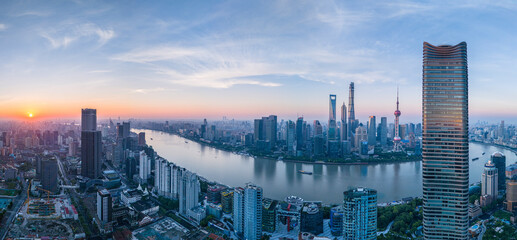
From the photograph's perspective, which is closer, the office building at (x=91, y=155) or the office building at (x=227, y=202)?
the office building at (x=227, y=202)

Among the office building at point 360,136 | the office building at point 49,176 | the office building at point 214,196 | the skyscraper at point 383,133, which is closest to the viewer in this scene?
the office building at point 214,196

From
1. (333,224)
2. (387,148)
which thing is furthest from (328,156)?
(333,224)

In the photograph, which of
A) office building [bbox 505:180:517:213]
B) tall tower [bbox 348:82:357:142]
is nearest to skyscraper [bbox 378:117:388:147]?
tall tower [bbox 348:82:357:142]

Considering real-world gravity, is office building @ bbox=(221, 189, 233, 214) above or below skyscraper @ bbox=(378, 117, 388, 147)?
below

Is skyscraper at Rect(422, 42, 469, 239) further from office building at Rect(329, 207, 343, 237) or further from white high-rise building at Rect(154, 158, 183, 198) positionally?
white high-rise building at Rect(154, 158, 183, 198)

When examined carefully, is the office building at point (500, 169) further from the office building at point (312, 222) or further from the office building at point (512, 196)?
the office building at point (312, 222)

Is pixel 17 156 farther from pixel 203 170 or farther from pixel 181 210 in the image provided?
pixel 181 210

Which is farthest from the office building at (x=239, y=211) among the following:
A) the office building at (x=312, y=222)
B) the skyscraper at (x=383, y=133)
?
the skyscraper at (x=383, y=133)
